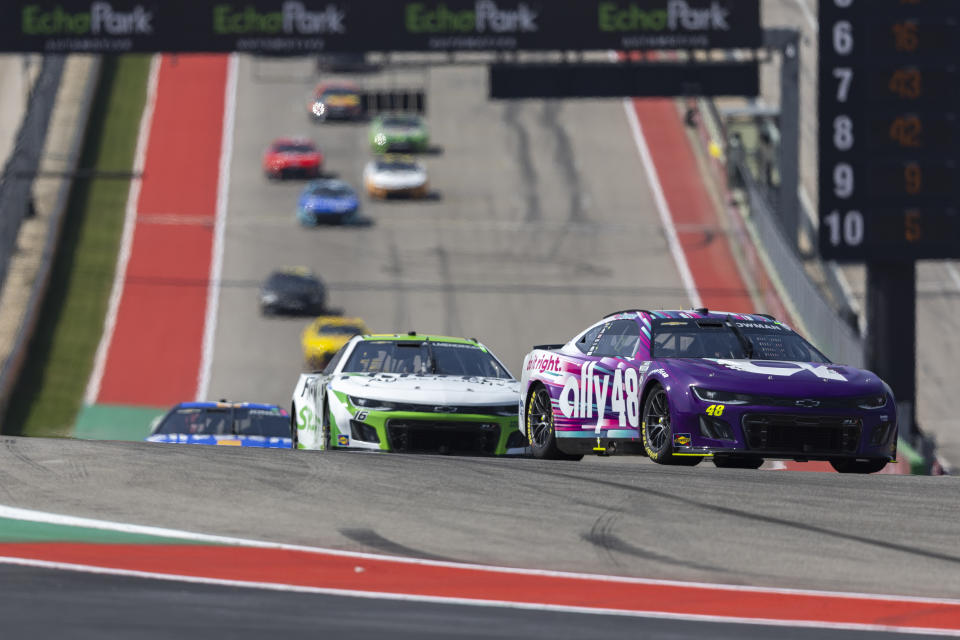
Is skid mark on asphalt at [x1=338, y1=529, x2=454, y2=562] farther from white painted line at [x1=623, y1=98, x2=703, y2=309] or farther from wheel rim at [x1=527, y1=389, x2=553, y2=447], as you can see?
white painted line at [x1=623, y1=98, x2=703, y2=309]

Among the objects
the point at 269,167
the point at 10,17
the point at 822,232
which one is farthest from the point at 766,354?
the point at 269,167

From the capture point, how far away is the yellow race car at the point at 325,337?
43.1 meters

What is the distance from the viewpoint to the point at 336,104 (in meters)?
70.2

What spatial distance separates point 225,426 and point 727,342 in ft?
21.0

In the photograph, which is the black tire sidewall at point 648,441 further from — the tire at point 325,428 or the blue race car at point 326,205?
the blue race car at point 326,205

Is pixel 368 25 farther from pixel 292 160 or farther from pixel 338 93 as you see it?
pixel 338 93

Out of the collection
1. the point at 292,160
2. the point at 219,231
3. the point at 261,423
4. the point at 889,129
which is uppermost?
the point at 889,129

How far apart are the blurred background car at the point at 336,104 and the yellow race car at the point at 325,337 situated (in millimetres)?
26227

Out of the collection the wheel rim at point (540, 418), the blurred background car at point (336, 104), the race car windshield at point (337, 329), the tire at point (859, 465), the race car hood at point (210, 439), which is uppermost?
the blurred background car at point (336, 104)

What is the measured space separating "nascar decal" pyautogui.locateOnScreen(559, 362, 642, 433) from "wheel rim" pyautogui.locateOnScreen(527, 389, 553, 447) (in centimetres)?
25

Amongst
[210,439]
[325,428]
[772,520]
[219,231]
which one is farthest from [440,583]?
[219,231]

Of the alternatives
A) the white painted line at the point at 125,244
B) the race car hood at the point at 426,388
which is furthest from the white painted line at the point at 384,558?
the white painted line at the point at 125,244

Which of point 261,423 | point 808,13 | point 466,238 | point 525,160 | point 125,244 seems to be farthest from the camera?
point 808,13

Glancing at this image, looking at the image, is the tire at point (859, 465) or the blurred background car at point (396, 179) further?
the blurred background car at point (396, 179)
